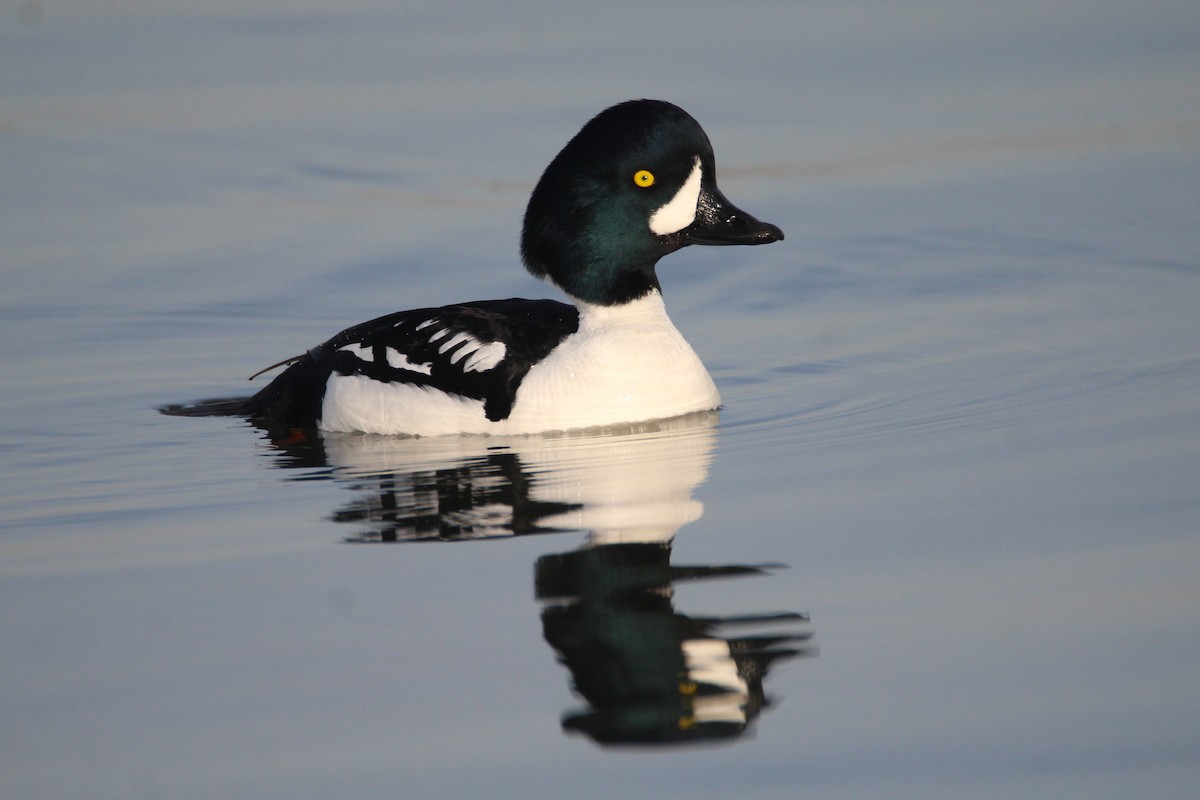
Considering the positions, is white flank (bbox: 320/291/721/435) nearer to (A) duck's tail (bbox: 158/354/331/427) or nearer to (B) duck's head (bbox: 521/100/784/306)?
(B) duck's head (bbox: 521/100/784/306)

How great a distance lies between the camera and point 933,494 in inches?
254

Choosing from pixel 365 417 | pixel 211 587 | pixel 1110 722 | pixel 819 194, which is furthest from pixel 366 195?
pixel 1110 722

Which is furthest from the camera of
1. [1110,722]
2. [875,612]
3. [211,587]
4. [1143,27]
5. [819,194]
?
[1143,27]

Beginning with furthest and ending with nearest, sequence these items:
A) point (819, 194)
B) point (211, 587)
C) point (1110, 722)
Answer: point (819, 194) < point (211, 587) < point (1110, 722)

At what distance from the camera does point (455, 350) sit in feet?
26.3

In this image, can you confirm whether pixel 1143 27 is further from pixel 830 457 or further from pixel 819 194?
pixel 830 457

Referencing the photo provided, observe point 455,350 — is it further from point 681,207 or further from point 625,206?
point 681,207

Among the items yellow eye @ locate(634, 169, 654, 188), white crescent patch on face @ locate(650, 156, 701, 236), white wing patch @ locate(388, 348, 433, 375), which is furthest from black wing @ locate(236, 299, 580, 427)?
yellow eye @ locate(634, 169, 654, 188)

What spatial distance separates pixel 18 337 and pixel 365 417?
10.7 ft

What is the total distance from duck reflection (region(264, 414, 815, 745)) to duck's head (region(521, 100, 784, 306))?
2.64 feet

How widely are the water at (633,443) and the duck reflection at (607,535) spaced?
21 millimetres

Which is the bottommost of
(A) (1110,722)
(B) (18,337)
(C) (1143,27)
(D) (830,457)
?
(A) (1110,722)

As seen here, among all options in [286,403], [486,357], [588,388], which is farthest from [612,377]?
[286,403]

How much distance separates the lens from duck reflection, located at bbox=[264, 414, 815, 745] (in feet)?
15.1
